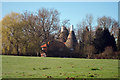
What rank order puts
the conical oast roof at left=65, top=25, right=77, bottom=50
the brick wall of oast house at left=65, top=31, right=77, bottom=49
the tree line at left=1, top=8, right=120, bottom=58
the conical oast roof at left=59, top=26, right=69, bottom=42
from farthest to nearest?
the conical oast roof at left=59, top=26, right=69, bottom=42 → the brick wall of oast house at left=65, top=31, right=77, bottom=49 → the conical oast roof at left=65, top=25, right=77, bottom=50 → the tree line at left=1, top=8, right=120, bottom=58

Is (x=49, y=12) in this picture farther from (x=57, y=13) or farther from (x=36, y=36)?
(x=36, y=36)

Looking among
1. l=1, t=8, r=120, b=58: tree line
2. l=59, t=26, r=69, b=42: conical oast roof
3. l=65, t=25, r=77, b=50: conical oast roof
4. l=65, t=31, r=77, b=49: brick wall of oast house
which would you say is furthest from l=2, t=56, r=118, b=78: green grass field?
l=59, t=26, r=69, b=42: conical oast roof

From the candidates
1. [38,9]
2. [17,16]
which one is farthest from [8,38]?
[38,9]

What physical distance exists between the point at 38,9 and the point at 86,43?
13.2 meters

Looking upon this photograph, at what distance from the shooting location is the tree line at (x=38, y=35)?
3572cm

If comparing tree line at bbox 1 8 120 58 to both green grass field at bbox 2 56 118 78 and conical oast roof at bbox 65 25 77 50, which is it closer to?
conical oast roof at bbox 65 25 77 50

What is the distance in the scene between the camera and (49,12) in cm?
4344

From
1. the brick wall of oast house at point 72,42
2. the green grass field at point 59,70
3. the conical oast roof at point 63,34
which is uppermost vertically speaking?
the conical oast roof at point 63,34

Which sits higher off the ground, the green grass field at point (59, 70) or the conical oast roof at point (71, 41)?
the conical oast roof at point (71, 41)

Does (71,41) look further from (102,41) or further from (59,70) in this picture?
(59,70)

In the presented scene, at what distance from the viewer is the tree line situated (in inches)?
1406

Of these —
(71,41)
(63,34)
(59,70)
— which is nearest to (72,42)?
(71,41)

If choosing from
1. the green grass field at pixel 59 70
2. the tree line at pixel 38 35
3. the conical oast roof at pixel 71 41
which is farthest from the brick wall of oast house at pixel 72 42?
the green grass field at pixel 59 70

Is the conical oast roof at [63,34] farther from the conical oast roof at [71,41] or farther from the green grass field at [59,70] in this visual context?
the green grass field at [59,70]
